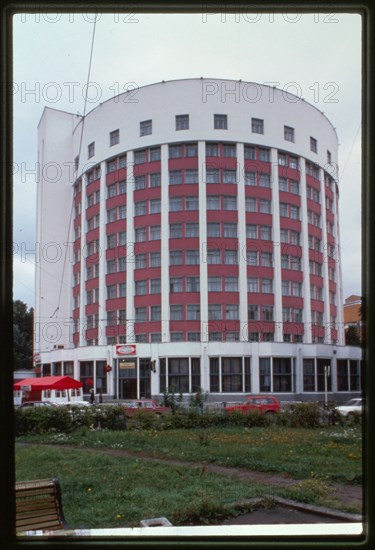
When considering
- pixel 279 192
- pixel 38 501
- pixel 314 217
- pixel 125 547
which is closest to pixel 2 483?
pixel 125 547

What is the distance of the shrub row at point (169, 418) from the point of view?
8.93 metres

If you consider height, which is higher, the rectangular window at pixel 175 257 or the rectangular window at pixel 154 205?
the rectangular window at pixel 154 205

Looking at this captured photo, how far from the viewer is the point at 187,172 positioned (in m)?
18.3

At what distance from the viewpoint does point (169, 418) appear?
366 inches

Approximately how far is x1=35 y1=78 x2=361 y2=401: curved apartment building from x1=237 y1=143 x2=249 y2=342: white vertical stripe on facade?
6cm

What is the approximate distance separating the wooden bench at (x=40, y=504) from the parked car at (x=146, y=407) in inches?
270

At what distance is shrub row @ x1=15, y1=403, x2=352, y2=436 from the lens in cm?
893

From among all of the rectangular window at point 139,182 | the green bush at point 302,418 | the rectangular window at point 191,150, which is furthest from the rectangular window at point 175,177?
the green bush at point 302,418

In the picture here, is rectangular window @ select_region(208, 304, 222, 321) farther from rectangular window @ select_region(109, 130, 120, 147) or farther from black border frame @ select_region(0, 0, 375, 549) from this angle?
black border frame @ select_region(0, 0, 375, 549)

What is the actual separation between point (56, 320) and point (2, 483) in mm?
8180

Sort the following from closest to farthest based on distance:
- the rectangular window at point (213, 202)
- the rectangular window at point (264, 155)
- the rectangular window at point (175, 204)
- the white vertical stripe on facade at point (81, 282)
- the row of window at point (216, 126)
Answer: the white vertical stripe on facade at point (81, 282) → the row of window at point (216, 126) → the rectangular window at point (264, 155) → the rectangular window at point (213, 202) → the rectangular window at point (175, 204)

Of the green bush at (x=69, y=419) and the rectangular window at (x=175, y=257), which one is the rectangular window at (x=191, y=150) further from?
the green bush at (x=69, y=419)

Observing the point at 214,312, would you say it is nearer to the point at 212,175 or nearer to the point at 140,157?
the point at 212,175

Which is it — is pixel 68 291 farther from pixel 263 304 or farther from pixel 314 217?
pixel 263 304
